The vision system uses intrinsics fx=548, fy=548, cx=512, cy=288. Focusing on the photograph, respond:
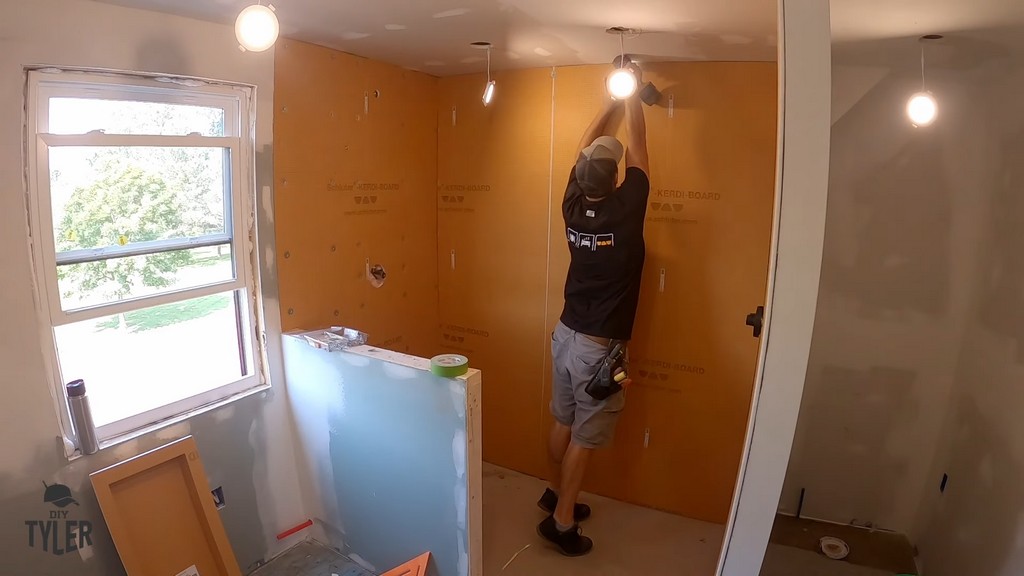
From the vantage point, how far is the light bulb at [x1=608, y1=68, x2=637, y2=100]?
7.06 ft

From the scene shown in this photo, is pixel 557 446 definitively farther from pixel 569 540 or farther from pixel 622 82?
pixel 622 82

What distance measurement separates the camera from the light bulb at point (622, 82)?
2.15 m

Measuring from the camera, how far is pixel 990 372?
2182mm

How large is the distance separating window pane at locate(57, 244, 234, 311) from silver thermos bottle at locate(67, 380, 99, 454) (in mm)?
261

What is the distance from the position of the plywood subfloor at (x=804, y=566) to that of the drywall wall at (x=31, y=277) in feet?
7.83

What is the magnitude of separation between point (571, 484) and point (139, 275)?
6.50 feet

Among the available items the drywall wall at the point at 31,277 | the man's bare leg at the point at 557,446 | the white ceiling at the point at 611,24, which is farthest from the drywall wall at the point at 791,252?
the drywall wall at the point at 31,277

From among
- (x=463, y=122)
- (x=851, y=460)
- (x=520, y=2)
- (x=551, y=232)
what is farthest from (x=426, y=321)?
(x=851, y=460)

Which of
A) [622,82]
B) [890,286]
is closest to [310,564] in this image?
[622,82]

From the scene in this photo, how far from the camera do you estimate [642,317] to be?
9.16ft

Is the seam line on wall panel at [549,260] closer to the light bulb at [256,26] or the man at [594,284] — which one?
the man at [594,284]

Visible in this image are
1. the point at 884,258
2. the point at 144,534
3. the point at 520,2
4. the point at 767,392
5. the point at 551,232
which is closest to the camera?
the point at 767,392

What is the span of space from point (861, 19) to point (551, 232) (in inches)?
62.8

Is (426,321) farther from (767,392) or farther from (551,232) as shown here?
(767,392)
